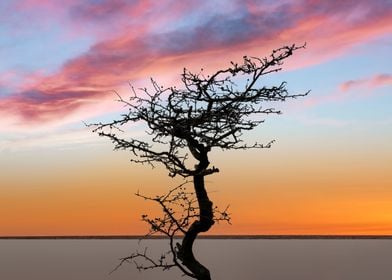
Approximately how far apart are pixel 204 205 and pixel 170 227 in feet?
2.37

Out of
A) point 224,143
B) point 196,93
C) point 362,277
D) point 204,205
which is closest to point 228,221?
point 204,205

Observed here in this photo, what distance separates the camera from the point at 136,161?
12320 millimetres

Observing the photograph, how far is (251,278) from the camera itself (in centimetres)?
7131

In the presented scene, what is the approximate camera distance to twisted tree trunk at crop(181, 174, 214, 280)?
12.4 meters

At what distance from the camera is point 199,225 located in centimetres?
1252

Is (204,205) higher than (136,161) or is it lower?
lower

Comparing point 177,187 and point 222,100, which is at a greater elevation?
point 222,100

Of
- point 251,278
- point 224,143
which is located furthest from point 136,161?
point 251,278

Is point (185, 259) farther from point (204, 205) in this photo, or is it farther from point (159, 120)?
point (159, 120)

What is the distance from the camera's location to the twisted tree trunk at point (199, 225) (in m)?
12.4

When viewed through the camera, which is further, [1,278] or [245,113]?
[1,278]

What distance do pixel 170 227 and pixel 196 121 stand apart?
1945mm

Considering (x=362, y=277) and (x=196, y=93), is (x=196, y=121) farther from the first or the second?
(x=362, y=277)

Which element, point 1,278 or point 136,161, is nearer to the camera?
point 136,161
